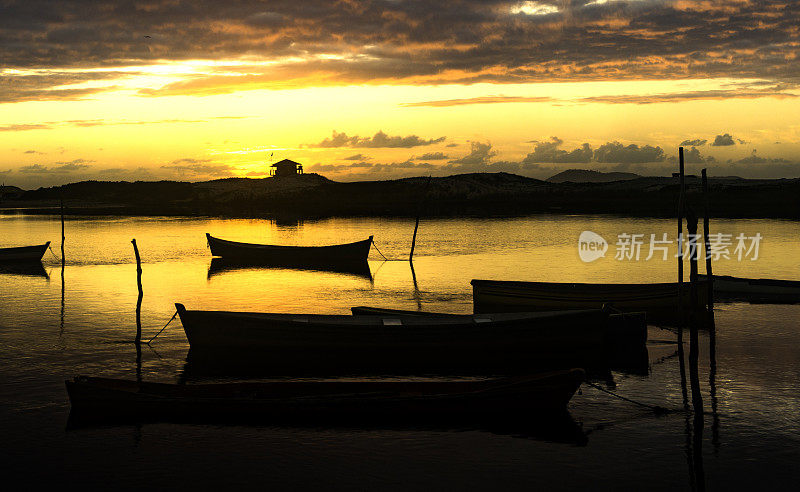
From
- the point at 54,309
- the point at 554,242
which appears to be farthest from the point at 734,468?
the point at 554,242

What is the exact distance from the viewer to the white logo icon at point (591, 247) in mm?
53456

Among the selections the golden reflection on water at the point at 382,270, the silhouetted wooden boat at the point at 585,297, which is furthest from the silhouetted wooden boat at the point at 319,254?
the silhouetted wooden boat at the point at 585,297

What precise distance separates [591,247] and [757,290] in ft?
93.0

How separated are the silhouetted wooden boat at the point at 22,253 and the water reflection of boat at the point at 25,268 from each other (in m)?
0.32

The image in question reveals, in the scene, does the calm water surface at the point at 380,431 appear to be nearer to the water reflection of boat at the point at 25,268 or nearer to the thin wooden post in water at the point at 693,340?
the thin wooden post in water at the point at 693,340

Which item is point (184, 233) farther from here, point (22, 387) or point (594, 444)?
point (594, 444)

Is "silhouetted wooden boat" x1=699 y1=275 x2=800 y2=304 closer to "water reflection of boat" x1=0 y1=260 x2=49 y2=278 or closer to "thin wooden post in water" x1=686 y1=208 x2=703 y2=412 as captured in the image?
"thin wooden post in water" x1=686 y1=208 x2=703 y2=412

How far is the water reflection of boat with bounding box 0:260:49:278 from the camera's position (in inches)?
1877

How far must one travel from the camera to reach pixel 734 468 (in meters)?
13.4

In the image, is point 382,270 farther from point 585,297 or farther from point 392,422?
point 392,422

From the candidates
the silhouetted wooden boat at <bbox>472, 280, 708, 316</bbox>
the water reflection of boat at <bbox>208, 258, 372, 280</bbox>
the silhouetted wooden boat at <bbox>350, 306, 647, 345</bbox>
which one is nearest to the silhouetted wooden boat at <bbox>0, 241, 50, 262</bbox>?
the water reflection of boat at <bbox>208, 258, 372, 280</bbox>

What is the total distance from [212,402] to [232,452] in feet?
4.85

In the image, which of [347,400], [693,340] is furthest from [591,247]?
[347,400]

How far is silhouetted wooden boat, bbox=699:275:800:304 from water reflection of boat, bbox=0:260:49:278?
39720 mm
